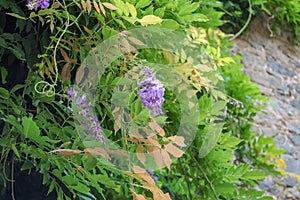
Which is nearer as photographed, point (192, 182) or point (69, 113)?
point (69, 113)

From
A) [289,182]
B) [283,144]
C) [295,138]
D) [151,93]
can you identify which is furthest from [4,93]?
[295,138]

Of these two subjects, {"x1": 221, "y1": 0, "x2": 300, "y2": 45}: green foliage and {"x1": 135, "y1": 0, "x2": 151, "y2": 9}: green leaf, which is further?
{"x1": 221, "y1": 0, "x2": 300, "y2": 45}: green foliage

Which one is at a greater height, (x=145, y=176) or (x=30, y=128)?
(x=30, y=128)

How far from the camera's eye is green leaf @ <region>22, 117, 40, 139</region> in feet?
2.12

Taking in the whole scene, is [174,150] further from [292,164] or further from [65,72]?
[292,164]

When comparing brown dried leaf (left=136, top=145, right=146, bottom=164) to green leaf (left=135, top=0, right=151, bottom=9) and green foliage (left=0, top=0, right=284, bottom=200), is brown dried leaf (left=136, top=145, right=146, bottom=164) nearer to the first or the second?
green foliage (left=0, top=0, right=284, bottom=200)

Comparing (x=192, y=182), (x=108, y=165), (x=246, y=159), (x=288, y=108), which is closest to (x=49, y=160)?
(x=108, y=165)

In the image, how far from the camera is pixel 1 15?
82 cm

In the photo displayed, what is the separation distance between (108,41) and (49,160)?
0.76 feet

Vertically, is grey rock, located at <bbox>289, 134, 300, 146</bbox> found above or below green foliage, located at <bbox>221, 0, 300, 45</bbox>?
below

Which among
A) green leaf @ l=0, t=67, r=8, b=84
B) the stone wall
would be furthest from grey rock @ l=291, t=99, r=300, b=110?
green leaf @ l=0, t=67, r=8, b=84

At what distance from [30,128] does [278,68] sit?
2.46 meters

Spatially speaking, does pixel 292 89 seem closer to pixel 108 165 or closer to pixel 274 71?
pixel 274 71

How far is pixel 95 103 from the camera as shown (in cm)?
83
